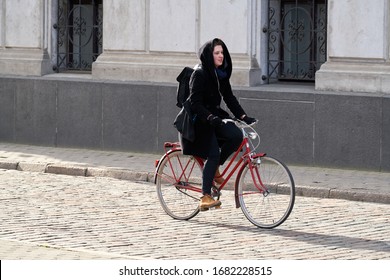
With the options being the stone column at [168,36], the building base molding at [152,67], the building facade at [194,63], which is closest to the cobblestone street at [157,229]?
the building facade at [194,63]

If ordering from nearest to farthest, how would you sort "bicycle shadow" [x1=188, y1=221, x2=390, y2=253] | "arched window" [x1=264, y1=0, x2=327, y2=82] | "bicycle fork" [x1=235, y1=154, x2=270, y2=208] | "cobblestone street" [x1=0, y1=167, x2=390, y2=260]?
"cobblestone street" [x1=0, y1=167, x2=390, y2=260] → "bicycle shadow" [x1=188, y1=221, x2=390, y2=253] → "bicycle fork" [x1=235, y1=154, x2=270, y2=208] → "arched window" [x1=264, y1=0, x2=327, y2=82]

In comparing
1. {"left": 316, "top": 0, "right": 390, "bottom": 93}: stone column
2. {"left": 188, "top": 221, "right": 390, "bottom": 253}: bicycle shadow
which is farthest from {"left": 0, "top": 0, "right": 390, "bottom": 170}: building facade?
{"left": 188, "top": 221, "right": 390, "bottom": 253}: bicycle shadow

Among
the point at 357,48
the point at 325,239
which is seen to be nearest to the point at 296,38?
the point at 357,48

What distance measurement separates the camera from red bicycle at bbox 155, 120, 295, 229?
1198 centimetres

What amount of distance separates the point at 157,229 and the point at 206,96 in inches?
52.0

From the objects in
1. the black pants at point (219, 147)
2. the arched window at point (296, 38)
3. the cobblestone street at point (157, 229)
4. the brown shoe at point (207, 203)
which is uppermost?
the arched window at point (296, 38)

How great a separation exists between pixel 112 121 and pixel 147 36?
1.29 meters

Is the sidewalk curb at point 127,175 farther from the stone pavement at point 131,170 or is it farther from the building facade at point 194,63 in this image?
the building facade at point 194,63

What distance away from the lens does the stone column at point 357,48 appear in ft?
53.6

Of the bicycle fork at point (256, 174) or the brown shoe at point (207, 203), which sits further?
the brown shoe at point (207, 203)

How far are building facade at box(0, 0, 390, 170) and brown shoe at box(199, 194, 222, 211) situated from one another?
13.7ft

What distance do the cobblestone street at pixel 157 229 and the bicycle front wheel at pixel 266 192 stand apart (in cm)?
13

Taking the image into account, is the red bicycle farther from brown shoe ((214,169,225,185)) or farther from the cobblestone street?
the cobblestone street

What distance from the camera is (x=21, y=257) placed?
1035 centimetres
